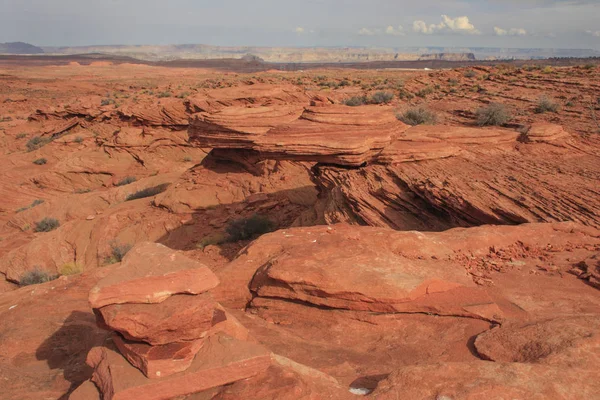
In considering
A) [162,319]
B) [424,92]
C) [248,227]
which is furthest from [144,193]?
[424,92]

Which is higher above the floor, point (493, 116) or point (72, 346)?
point (493, 116)

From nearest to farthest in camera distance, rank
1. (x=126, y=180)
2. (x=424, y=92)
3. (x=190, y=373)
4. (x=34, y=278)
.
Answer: (x=190, y=373), (x=34, y=278), (x=126, y=180), (x=424, y=92)

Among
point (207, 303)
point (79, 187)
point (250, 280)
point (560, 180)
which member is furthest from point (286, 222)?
point (79, 187)

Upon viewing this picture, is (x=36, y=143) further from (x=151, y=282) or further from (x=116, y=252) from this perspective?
(x=151, y=282)

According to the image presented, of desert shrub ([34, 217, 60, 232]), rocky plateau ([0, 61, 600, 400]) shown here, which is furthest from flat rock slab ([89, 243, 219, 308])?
desert shrub ([34, 217, 60, 232])

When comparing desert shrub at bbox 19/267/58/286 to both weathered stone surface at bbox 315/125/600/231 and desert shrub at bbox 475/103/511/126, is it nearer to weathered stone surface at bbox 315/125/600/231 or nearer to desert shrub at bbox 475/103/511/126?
weathered stone surface at bbox 315/125/600/231
